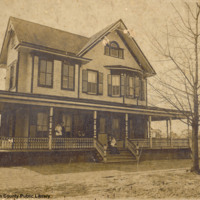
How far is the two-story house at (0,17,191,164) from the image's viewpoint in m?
14.5

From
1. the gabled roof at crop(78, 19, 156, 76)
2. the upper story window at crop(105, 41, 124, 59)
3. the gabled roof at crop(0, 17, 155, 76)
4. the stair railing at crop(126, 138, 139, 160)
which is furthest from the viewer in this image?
the upper story window at crop(105, 41, 124, 59)

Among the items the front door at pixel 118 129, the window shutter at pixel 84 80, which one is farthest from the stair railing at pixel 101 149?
the window shutter at pixel 84 80

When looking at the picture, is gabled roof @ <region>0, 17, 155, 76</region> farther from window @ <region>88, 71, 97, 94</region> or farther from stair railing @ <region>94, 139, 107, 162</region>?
stair railing @ <region>94, 139, 107, 162</region>

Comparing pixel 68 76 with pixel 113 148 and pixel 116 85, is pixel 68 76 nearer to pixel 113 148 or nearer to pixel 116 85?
pixel 116 85

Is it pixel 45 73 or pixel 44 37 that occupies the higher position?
pixel 44 37

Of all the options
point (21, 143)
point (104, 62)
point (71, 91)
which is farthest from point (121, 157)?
point (104, 62)

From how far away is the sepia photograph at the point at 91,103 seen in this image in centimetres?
848

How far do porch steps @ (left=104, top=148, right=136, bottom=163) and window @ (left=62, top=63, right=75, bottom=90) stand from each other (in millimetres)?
4736

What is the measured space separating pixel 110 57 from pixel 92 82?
2.53 meters

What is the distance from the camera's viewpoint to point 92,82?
18.1 metres

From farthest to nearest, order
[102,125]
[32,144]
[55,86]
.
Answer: [102,125] → [55,86] → [32,144]

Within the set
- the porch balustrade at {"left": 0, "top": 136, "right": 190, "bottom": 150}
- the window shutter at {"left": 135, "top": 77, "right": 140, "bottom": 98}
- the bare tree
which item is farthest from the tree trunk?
the window shutter at {"left": 135, "top": 77, "right": 140, "bottom": 98}

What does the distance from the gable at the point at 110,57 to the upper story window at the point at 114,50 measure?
0.22 meters

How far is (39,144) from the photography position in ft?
46.0
